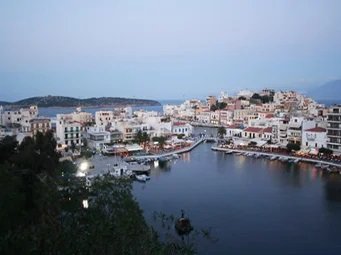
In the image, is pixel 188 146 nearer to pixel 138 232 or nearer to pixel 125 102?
pixel 138 232

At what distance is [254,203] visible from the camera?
11258mm

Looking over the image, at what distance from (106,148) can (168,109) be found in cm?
2577

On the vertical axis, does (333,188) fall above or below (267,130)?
below

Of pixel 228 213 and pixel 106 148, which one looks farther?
pixel 106 148

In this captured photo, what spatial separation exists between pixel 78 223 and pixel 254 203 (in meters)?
7.74

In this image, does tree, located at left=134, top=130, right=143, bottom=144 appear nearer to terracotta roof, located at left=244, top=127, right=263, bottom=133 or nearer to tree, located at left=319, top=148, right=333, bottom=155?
terracotta roof, located at left=244, top=127, right=263, bottom=133

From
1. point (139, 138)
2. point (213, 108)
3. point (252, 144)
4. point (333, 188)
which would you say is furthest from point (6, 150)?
point (213, 108)

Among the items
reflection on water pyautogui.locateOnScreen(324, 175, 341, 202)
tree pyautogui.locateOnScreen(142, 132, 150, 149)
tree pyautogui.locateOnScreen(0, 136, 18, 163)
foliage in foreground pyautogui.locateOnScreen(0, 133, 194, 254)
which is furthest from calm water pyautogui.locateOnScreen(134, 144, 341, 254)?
tree pyautogui.locateOnScreen(142, 132, 150, 149)

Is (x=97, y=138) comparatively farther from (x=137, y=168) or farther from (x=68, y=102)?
(x=68, y=102)

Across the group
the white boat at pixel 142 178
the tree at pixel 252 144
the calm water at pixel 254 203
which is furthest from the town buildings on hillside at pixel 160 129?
the white boat at pixel 142 178

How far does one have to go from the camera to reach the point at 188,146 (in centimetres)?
2289

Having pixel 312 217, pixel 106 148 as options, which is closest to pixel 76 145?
pixel 106 148

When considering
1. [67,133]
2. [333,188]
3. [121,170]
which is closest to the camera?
[333,188]

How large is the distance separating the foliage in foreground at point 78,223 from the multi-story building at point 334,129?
45.5 ft
